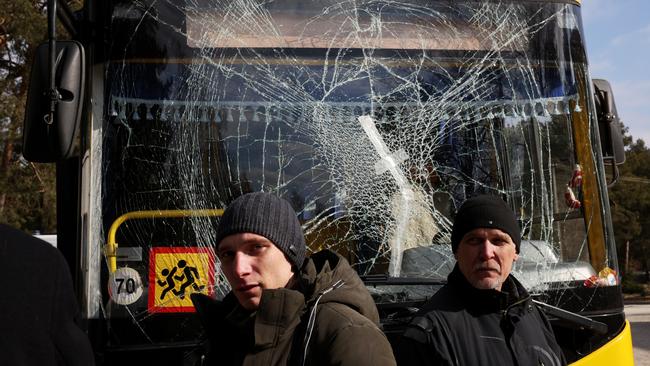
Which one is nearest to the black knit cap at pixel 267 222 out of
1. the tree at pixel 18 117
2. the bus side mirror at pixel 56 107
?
the bus side mirror at pixel 56 107

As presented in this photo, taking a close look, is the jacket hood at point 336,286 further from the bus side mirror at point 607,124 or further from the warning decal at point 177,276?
the bus side mirror at point 607,124

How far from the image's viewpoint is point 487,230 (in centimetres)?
258

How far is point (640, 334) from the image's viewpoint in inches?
635

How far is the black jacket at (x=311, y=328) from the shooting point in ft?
Answer: 5.92

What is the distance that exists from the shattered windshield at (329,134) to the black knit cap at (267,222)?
121 centimetres

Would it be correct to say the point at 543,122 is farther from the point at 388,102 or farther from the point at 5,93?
the point at 5,93

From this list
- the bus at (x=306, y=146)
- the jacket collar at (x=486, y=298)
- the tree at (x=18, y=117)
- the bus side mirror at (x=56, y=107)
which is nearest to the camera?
the jacket collar at (x=486, y=298)

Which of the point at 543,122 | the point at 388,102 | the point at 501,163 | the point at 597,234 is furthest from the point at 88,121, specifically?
the point at 597,234

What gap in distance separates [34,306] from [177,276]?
158 cm

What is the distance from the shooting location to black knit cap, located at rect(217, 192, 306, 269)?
6.82 ft

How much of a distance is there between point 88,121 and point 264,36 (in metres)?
0.87

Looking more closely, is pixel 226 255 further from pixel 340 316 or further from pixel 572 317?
pixel 572 317

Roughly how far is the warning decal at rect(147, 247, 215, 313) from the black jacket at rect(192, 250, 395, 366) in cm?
119

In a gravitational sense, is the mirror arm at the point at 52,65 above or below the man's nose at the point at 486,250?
above
